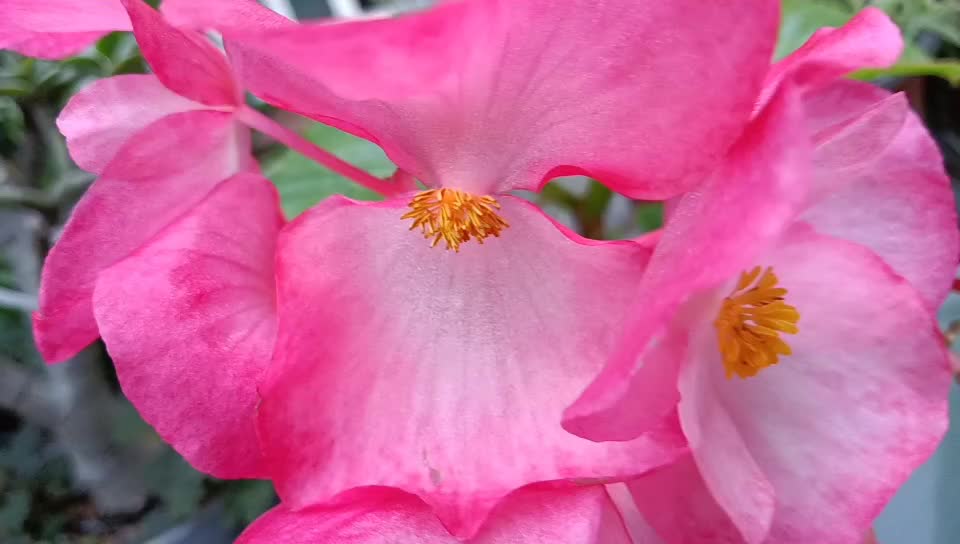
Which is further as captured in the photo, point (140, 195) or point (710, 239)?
point (140, 195)

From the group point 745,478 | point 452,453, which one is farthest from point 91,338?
point 745,478

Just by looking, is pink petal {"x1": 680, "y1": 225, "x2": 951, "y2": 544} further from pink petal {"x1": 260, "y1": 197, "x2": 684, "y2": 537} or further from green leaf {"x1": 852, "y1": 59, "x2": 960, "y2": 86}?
green leaf {"x1": 852, "y1": 59, "x2": 960, "y2": 86}

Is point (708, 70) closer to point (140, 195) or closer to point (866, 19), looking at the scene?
point (866, 19)

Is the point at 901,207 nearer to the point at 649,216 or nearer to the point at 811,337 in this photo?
the point at 811,337

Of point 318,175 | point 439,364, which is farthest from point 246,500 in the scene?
point 439,364

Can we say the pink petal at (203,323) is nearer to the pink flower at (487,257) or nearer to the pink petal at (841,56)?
the pink flower at (487,257)

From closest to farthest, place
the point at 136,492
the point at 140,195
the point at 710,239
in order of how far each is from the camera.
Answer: the point at 710,239 → the point at 140,195 → the point at 136,492

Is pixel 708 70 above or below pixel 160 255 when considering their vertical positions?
above
